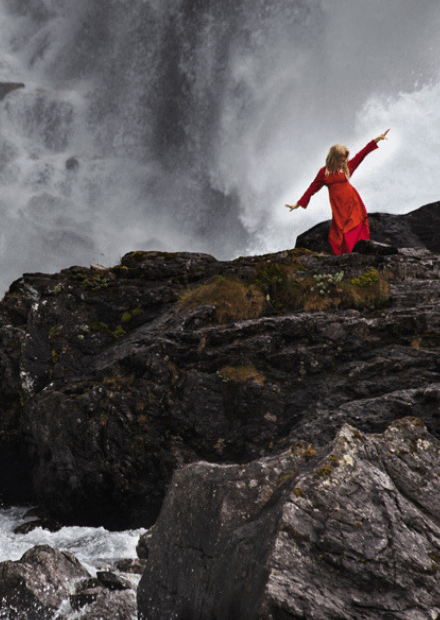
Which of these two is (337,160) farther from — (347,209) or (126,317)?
(126,317)

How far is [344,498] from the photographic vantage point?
439 cm

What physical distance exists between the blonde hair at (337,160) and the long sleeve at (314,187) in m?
0.35

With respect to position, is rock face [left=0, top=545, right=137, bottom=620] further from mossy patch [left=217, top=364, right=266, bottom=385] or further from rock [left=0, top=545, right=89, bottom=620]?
mossy patch [left=217, top=364, right=266, bottom=385]

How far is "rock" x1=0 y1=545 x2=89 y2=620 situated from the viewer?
238 inches

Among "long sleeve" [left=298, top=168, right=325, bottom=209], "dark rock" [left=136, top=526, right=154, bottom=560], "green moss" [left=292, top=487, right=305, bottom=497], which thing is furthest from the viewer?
"long sleeve" [left=298, top=168, right=325, bottom=209]

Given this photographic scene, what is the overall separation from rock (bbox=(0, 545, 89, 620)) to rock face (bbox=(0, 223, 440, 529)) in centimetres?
258

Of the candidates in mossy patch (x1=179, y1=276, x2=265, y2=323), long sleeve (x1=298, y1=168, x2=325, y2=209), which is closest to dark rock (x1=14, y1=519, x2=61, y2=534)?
mossy patch (x1=179, y1=276, x2=265, y2=323)

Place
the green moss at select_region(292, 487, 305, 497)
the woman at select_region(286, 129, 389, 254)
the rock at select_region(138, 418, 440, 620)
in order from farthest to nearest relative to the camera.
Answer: the woman at select_region(286, 129, 389, 254) < the green moss at select_region(292, 487, 305, 497) < the rock at select_region(138, 418, 440, 620)

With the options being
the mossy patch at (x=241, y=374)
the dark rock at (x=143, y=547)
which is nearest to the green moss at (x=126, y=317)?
the mossy patch at (x=241, y=374)

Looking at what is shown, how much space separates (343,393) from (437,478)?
11.9 feet

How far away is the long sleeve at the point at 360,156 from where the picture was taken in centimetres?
1420

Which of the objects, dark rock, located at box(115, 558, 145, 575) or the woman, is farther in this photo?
the woman

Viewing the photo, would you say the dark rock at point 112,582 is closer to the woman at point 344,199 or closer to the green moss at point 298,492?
the green moss at point 298,492

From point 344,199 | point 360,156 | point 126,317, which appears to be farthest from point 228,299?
point 360,156
